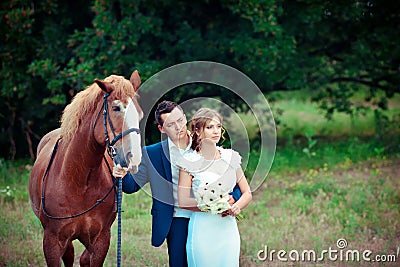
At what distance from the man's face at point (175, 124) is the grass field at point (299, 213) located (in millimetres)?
2242

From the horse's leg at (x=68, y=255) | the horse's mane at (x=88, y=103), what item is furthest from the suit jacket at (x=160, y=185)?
the horse's leg at (x=68, y=255)

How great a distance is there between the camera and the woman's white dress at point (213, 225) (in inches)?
158

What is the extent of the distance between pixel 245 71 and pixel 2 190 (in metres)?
4.78

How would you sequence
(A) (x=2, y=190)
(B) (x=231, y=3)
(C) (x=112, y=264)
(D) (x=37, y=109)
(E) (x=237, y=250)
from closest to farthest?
(E) (x=237, y=250), (C) (x=112, y=264), (A) (x=2, y=190), (B) (x=231, y=3), (D) (x=37, y=109)

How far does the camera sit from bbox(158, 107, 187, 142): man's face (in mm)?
4070

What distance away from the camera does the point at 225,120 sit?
10492mm

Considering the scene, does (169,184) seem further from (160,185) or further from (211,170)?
(211,170)

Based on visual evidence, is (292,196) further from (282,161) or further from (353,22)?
(353,22)

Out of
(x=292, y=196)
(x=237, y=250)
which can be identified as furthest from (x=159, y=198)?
(x=292, y=196)

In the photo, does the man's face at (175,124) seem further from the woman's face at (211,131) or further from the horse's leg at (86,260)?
the horse's leg at (86,260)

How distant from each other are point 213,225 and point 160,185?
0.45 meters

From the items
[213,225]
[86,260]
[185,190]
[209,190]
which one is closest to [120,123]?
[185,190]

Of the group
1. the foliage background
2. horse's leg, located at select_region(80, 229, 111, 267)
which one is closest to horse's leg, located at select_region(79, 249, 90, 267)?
horse's leg, located at select_region(80, 229, 111, 267)

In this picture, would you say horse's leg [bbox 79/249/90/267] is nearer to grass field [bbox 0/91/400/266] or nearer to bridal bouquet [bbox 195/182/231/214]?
grass field [bbox 0/91/400/266]
